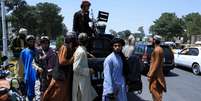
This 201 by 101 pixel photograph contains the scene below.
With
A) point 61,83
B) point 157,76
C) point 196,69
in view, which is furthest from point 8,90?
point 196,69

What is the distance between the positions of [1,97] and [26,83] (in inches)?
66.1

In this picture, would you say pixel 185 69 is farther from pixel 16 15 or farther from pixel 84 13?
pixel 16 15

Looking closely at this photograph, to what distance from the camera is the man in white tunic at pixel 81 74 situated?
6.24 m

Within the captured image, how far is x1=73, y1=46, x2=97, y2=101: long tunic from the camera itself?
6.24 m

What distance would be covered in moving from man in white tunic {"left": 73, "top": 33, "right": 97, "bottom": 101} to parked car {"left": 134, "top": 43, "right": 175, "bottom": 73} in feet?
35.4

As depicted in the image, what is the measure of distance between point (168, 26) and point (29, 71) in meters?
80.2

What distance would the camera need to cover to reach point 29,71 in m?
7.39

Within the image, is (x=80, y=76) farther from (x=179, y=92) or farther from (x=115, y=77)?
(x=179, y=92)

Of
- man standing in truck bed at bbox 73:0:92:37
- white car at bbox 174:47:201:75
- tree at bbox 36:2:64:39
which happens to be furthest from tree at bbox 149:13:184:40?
man standing in truck bed at bbox 73:0:92:37

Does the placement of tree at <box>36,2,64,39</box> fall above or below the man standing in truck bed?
above

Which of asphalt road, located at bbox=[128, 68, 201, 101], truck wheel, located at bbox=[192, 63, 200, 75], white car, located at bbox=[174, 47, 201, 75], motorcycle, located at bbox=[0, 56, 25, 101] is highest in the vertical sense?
motorcycle, located at bbox=[0, 56, 25, 101]

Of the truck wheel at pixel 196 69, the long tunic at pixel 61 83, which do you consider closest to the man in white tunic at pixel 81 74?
the long tunic at pixel 61 83

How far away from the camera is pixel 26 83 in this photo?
743 cm

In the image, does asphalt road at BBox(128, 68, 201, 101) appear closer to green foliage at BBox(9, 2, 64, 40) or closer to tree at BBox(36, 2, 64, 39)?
green foliage at BBox(9, 2, 64, 40)
